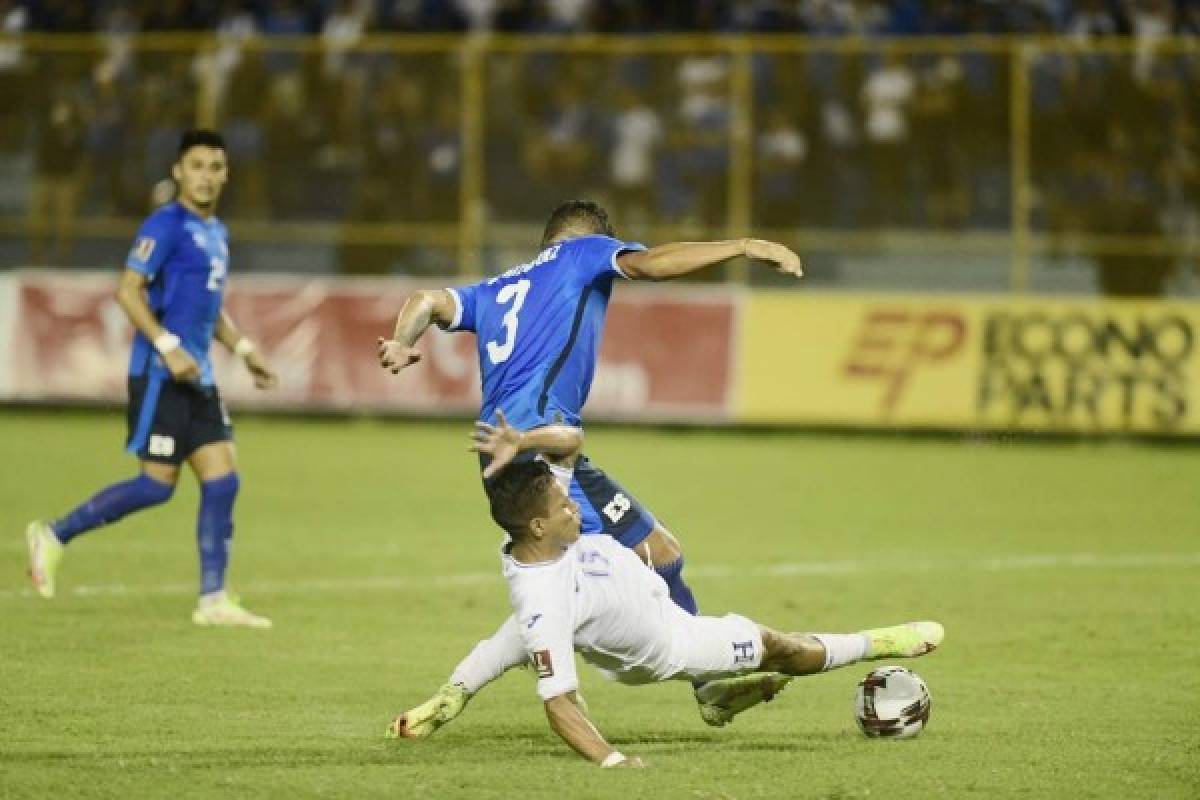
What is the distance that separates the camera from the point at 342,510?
16250 millimetres

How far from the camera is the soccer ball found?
27.5 ft

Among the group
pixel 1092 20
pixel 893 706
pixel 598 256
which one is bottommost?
pixel 893 706

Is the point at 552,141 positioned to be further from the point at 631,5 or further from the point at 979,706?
the point at 979,706

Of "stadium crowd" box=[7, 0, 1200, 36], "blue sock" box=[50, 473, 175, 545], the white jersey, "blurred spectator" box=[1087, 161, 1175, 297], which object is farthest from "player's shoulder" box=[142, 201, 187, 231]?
"stadium crowd" box=[7, 0, 1200, 36]

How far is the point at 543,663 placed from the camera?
A: 7.80 meters

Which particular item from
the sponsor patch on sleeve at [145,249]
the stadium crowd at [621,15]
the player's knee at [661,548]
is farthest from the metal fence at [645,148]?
the player's knee at [661,548]

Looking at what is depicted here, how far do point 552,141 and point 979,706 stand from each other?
16.0 metres

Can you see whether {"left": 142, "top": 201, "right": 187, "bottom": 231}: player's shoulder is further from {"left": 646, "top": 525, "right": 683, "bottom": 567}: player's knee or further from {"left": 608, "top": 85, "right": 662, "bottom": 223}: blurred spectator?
{"left": 608, "top": 85, "right": 662, "bottom": 223}: blurred spectator

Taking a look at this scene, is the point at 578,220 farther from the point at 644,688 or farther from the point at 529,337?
the point at 644,688

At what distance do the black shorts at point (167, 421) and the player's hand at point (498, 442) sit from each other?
413cm

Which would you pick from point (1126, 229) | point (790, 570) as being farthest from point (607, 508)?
point (1126, 229)

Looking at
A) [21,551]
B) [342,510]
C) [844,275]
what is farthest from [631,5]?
[21,551]

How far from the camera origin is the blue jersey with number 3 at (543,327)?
849 cm

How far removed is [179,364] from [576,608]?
3981 mm
